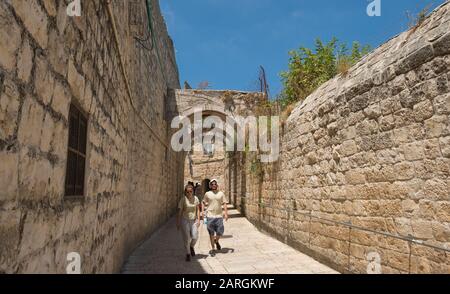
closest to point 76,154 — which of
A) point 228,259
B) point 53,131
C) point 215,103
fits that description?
point 53,131

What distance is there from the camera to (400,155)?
4012 mm

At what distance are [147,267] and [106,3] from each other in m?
3.92

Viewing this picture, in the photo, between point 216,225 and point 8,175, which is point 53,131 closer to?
point 8,175

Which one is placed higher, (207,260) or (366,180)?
(366,180)

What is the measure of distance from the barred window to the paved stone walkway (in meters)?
3.06

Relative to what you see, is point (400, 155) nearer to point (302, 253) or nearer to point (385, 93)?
point (385, 93)

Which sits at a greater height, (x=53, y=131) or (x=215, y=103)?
(x=215, y=103)

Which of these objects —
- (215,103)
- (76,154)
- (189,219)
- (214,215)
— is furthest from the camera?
(215,103)

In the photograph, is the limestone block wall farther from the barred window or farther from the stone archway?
the stone archway

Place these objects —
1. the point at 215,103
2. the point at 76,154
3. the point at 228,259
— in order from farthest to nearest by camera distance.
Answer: the point at 215,103, the point at 228,259, the point at 76,154

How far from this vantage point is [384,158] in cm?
429

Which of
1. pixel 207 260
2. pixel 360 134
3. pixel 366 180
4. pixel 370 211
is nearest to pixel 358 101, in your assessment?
pixel 360 134

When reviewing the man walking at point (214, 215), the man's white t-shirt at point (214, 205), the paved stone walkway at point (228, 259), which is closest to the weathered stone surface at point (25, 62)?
the paved stone walkway at point (228, 259)

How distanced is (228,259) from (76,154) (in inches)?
179
